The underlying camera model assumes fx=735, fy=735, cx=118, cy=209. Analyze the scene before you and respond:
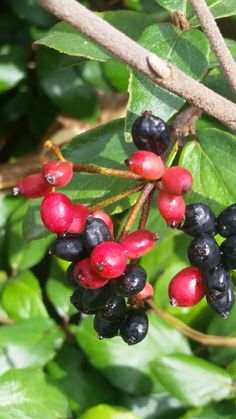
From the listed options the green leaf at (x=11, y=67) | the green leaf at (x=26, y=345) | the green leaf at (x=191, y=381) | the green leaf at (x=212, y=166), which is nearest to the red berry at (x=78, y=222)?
the green leaf at (x=212, y=166)

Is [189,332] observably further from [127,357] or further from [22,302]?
[22,302]

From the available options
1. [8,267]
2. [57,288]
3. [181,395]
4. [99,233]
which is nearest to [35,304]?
[57,288]

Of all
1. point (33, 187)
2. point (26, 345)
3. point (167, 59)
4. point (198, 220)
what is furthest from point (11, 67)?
point (198, 220)

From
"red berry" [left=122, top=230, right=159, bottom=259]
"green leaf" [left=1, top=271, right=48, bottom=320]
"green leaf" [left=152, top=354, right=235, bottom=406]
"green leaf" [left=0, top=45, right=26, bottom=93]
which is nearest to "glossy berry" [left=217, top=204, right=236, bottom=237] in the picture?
"red berry" [left=122, top=230, right=159, bottom=259]

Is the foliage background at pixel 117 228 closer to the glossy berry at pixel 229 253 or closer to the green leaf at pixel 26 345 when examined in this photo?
the green leaf at pixel 26 345

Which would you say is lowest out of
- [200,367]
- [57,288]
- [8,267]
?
[8,267]

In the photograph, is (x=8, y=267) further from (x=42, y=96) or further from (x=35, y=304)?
(x=42, y=96)
